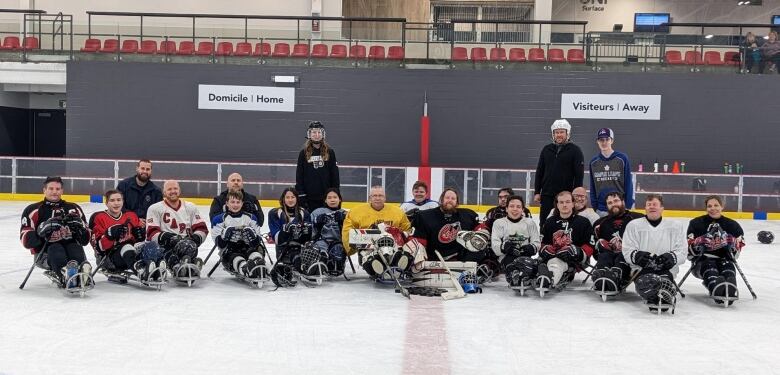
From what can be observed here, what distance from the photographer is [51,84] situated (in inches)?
762

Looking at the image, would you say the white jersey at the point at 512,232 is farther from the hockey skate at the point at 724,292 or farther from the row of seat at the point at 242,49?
the row of seat at the point at 242,49

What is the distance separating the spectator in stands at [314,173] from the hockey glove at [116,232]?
1.94 meters

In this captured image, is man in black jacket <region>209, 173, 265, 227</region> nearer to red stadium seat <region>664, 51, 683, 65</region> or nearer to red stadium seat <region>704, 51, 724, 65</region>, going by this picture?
red stadium seat <region>664, 51, 683, 65</region>

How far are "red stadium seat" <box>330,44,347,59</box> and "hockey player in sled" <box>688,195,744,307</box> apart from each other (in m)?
12.5

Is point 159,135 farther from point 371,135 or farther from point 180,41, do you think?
point 371,135

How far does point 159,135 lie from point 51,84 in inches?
116

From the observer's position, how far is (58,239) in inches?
280

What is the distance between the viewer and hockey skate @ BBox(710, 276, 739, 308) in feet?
23.0

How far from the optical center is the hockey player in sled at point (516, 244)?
24.1 feet


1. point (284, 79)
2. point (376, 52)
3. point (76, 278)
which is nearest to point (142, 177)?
point (76, 278)

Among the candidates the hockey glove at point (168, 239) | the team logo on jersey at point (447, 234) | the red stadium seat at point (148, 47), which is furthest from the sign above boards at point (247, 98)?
the hockey glove at point (168, 239)

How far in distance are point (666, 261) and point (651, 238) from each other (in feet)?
1.18

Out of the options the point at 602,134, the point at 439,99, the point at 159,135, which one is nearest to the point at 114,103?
the point at 159,135

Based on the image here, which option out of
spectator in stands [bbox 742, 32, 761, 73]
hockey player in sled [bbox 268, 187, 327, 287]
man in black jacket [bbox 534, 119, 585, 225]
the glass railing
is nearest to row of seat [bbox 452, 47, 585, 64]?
the glass railing
